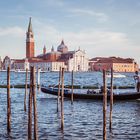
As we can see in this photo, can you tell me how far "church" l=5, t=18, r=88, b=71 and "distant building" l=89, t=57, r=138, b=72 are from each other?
26.4ft

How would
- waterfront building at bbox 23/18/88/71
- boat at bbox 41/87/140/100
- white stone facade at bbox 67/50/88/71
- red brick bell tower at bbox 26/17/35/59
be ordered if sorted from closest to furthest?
boat at bbox 41/87/140/100
red brick bell tower at bbox 26/17/35/59
waterfront building at bbox 23/18/88/71
white stone facade at bbox 67/50/88/71

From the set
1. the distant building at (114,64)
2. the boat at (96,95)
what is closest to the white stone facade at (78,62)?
the distant building at (114,64)

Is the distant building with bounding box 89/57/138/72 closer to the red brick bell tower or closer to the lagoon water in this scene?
the red brick bell tower

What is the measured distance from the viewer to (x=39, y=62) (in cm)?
14675

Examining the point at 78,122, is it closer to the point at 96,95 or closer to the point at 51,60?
the point at 96,95

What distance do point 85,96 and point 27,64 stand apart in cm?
12047

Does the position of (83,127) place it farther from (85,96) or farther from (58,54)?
(58,54)

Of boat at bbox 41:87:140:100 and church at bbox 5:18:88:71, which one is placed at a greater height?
church at bbox 5:18:88:71

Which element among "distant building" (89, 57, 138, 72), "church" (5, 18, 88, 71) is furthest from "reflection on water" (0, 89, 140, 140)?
"distant building" (89, 57, 138, 72)

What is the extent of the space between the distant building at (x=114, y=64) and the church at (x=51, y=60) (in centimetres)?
805

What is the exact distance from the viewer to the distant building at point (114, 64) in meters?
158

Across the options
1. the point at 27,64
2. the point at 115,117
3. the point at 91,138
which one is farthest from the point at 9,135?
the point at 27,64

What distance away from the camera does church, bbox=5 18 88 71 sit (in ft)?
476

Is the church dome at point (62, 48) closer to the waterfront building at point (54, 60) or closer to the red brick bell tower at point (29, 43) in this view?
the waterfront building at point (54, 60)
